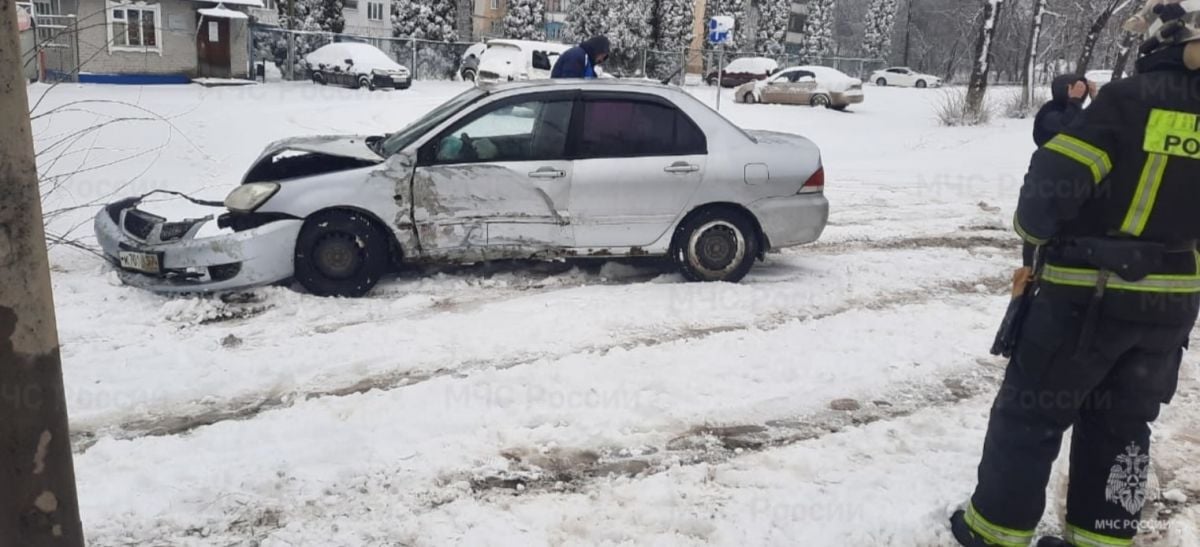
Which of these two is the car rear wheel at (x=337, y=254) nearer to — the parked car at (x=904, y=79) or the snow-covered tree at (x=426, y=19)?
the snow-covered tree at (x=426, y=19)

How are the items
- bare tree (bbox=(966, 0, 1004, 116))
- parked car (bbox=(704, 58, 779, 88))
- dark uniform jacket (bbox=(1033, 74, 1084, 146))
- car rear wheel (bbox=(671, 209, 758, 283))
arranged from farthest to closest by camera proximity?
parked car (bbox=(704, 58, 779, 88)) < bare tree (bbox=(966, 0, 1004, 116)) < car rear wheel (bbox=(671, 209, 758, 283)) < dark uniform jacket (bbox=(1033, 74, 1084, 146))

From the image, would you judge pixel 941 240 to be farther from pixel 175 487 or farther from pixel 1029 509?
pixel 175 487

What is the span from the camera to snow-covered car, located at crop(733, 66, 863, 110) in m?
29.5

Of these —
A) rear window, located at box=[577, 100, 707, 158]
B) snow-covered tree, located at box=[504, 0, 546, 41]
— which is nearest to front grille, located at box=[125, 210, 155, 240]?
rear window, located at box=[577, 100, 707, 158]

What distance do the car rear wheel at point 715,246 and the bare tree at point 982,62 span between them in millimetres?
18412

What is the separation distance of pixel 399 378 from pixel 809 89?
2686 centimetres

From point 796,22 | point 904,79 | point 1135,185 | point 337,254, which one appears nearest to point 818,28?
point 796,22

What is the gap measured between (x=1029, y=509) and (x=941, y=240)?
674cm

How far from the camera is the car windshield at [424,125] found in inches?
262

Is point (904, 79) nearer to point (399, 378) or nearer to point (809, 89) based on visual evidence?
point (809, 89)

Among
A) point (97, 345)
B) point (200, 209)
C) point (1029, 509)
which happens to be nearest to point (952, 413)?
point (1029, 509)

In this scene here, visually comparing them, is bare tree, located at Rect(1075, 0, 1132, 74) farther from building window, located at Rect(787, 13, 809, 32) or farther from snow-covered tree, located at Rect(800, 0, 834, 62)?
building window, located at Rect(787, 13, 809, 32)

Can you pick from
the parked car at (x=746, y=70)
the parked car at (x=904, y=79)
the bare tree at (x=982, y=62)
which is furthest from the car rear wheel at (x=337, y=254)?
the parked car at (x=904, y=79)

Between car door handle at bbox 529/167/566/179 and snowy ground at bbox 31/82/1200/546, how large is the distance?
86 cm
